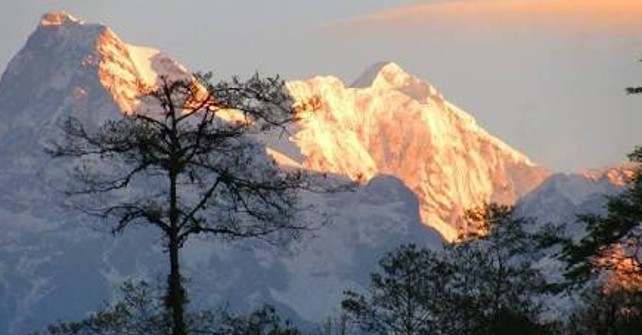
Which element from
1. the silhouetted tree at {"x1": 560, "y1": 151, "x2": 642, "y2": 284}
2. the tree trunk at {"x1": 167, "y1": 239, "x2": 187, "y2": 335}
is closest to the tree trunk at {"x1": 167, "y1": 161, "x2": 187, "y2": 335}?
the tree trunk at {"x1": 167, "y1": 239, "x2": 187, "y2": 335}

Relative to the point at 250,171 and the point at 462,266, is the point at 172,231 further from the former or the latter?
the point at 462,266

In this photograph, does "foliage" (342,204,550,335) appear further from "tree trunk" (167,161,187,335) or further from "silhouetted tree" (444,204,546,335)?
"tree trunk" (167,161,187,335)

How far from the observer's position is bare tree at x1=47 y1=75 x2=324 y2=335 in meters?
34.9

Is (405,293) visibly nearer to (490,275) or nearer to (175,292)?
(490,275)

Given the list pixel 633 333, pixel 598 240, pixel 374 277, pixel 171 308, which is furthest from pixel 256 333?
pixel 374 277

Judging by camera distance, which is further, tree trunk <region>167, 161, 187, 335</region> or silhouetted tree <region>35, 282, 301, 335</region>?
silhouetted tree <region>35, 282, 301, 335</region>

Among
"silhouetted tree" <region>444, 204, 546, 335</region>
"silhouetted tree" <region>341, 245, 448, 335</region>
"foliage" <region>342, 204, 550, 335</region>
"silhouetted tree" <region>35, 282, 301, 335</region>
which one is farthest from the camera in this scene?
"silhouetted tree" <region>341, 245, 448, 335</region>

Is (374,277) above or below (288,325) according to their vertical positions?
above

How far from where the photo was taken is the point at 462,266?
79.9 m

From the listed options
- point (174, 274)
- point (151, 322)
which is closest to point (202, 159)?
point (174, 274)

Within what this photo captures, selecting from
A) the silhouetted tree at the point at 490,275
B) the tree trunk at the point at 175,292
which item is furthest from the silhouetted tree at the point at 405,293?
the tree trunk at the point at 175,292

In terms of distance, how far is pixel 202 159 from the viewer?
35438 millimetres

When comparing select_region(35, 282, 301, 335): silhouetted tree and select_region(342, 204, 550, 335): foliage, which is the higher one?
select_region(342, 204, 550, 335): foliage

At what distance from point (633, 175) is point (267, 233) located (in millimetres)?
13710
